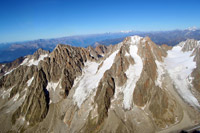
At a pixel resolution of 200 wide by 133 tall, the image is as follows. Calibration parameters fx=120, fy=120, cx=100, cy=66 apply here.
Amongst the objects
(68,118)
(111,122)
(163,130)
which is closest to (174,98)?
(163,130)

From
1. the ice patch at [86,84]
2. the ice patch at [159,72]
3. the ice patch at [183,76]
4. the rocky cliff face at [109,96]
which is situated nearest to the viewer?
the rocky cliff face at [109,96]

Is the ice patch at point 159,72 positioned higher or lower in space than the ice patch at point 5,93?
higher

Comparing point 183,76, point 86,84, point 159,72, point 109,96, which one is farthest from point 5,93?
point 183,76

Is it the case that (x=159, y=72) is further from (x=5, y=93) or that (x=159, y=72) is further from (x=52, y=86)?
(x=5, y=93)

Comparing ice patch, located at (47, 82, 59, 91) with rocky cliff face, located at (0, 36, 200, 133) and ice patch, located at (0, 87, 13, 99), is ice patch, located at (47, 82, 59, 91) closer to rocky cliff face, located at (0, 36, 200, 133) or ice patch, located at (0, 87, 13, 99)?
rocky cliff face, located at (0, 36, 200, 133)

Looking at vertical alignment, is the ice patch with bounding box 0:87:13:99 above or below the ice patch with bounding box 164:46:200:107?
below

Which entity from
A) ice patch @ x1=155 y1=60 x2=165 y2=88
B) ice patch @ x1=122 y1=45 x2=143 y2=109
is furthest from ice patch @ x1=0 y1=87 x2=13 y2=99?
ice patch @ x1=155 y1=60 x2=165 y2=88

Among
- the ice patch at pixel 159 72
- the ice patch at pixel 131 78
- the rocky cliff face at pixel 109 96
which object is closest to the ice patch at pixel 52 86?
the rocky cliff face at pixel 109 96

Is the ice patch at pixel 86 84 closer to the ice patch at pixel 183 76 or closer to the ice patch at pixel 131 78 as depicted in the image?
the ice patch at pixel 131 78
